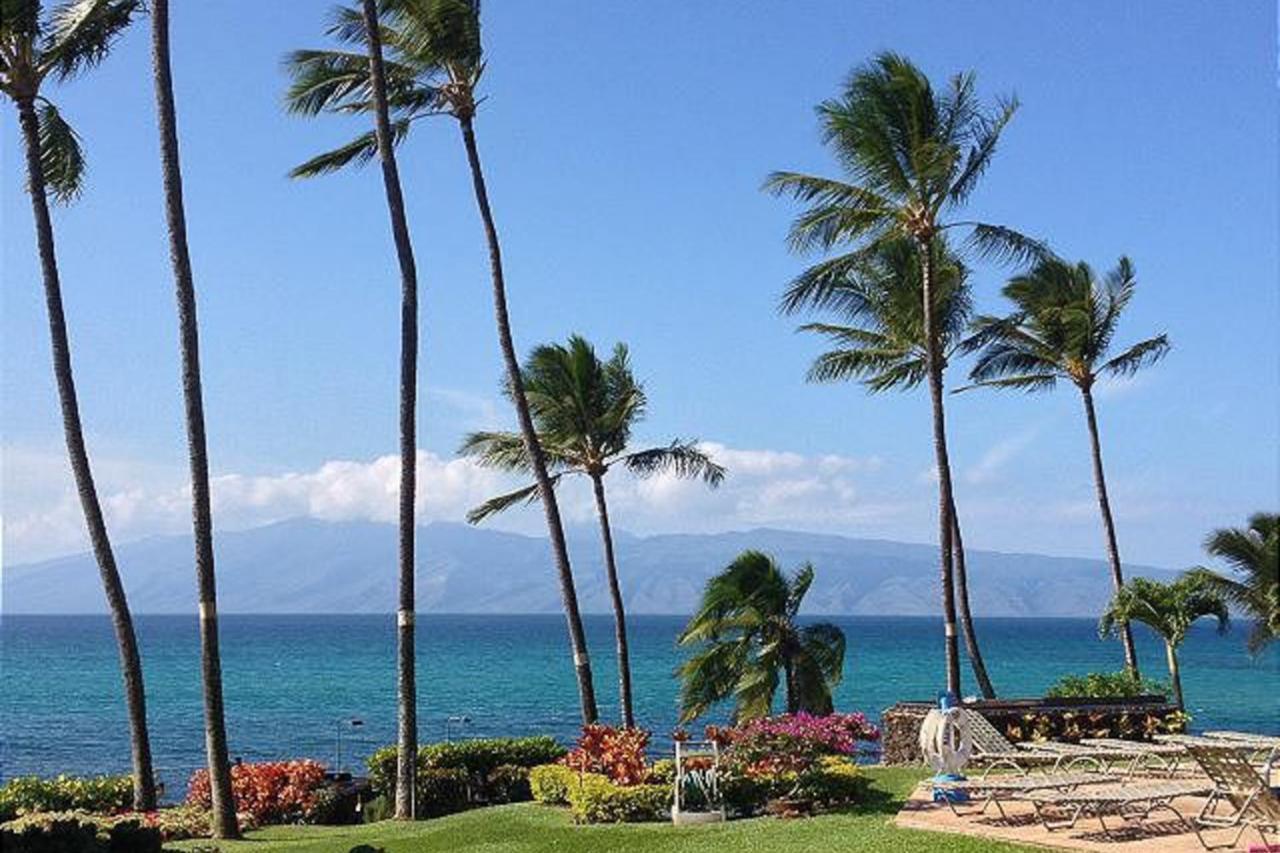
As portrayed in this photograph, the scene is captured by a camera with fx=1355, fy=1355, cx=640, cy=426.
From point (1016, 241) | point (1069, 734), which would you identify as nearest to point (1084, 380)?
point (1016, 241)

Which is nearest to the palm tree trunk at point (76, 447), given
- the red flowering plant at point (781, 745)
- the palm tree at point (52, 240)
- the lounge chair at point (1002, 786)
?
the palm tree at point (52, 240)

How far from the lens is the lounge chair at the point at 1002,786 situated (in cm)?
1369

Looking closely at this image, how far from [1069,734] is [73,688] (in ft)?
A: 243

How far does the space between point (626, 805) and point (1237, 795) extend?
706cm

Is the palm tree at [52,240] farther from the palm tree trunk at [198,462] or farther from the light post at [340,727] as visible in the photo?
the light post at [340,727]

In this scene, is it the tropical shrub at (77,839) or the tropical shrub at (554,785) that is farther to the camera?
the tropical shrub at (554,785)

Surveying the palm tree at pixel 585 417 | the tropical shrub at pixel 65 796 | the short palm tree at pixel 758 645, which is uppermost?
the palm tree at pixel 585 417

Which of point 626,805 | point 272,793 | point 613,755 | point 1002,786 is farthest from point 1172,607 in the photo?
point 272,793

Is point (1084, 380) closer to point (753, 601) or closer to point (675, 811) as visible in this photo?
point (753, 601)

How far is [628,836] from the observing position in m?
15.1

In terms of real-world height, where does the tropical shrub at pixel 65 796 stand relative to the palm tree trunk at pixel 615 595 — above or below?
below

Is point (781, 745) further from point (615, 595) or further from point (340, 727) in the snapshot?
point (340, 727)

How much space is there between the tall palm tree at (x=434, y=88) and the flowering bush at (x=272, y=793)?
4721mm

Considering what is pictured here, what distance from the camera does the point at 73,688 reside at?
8144 centimetres
